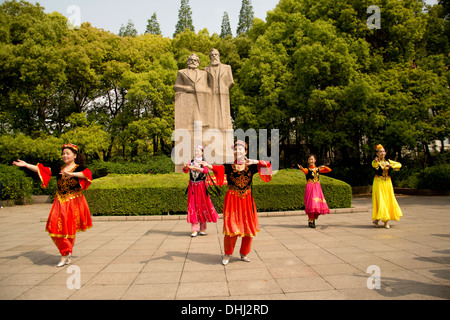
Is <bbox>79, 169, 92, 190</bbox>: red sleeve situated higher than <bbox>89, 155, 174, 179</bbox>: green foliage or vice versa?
<bbox>79, 169, 92, 190</bbox>: red sleeve

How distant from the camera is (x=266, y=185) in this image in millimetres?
10641

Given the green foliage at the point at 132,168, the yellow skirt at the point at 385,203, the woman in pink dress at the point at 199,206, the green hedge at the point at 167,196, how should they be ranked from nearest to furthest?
the woman in pink dress at the point at 199,206 → the yellow skirt at the point at 385,203 → the green hedge at the point at 167,196 → the green foliage at the point at 132,168

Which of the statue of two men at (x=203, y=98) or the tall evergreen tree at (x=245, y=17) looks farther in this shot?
the tall evergreen tree at (x=245, y=17)

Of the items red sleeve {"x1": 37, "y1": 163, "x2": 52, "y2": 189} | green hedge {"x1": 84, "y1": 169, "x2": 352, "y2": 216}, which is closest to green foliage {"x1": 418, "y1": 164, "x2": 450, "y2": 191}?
green hedge {"x1": 84, "y1": 169, "x2": 352, "y2": 216}

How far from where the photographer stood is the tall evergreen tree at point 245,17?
3841cm

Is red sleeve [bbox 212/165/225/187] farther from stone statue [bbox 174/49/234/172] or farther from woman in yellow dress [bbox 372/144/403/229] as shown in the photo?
stone statue [bbox 174/49/234/172]

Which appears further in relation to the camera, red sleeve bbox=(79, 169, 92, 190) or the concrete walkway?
red sleeve bbox=(79, 169, 92, 190)

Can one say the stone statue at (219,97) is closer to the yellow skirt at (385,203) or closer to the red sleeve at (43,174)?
the yellow skirt at (385,203)

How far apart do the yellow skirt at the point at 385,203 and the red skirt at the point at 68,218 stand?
6720mm

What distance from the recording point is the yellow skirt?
25.1ft

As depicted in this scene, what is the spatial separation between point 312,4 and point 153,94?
12.4m

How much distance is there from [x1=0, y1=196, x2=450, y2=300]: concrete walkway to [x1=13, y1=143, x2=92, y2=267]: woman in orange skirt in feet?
1.43

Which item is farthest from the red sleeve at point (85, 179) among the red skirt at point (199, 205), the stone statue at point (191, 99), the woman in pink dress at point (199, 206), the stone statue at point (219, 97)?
the stone statue at point (219, 97)

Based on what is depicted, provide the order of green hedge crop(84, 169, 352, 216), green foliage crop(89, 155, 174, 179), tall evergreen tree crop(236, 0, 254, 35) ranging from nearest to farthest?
green hedge crop(84, 169, 352, 216)
green foliage crop(89, 155, 174, 179)
tall evergreen tree crop(236, 0, 254, 35)
